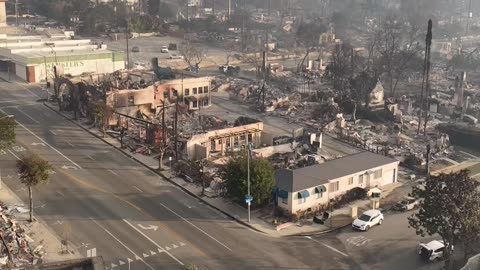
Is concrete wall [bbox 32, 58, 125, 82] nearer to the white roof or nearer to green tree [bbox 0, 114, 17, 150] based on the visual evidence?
green tree [bbox 0, 114, 17, 150]

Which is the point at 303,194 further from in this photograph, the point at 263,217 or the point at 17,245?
the point at 17,245

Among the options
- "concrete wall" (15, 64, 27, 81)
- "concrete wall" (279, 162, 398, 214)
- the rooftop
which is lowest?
"concrete wall" (279, 162, 398, 214)

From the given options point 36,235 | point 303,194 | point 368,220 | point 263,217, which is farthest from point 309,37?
point 36,235

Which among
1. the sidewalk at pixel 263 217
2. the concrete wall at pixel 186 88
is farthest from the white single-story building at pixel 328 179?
the concrete wall at pixel 186 88

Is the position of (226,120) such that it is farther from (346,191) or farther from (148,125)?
(346,191)

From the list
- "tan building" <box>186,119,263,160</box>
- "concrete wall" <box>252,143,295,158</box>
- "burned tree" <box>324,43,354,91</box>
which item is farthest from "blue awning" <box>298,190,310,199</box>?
"burned tree" <box>324,43,354,91</box>

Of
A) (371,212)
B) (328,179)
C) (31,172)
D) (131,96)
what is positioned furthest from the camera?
(131,96)

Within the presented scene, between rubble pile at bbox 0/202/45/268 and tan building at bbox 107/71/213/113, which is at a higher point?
tan building at bbox 107/71/213/113
